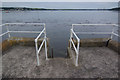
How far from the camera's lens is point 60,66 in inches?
115

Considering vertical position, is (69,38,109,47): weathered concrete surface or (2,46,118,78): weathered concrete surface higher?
(69,38,109,47): weathered concrete surface

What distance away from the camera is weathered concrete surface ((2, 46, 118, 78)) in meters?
2.58

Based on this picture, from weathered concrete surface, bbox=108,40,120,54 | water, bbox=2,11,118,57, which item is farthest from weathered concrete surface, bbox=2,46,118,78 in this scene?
water, bbox=2,11,118,57

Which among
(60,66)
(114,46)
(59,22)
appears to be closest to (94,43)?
(114,46)

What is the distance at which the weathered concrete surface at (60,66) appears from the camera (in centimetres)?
258

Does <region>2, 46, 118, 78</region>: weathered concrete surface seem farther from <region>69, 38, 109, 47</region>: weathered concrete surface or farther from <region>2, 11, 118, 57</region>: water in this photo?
<region>2, 11, 118, 57</region>: water

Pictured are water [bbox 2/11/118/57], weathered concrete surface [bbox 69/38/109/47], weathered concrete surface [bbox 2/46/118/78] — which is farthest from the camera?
water [bbox 2/11/118/57]

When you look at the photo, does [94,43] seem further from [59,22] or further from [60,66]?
[59,22]

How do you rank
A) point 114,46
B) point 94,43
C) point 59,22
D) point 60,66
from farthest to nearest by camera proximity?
1. point 59,22
2. point 94,43
3. point 114,46
4. point 60,66

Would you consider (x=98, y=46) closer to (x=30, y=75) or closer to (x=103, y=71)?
(x=103, y=71)

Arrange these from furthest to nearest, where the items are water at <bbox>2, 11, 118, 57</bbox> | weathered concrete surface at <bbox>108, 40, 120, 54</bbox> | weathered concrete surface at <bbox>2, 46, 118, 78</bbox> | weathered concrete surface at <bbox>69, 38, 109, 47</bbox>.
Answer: water at <bbox>2, 11, 118, 57</bbox> → weathered concrete surface at <bbox>69, 38, 109, 47</bbox> → weathered concrete surface at <bbox>108, 40, 120, 54</bbox> → weathered concrete surface at <bbox>2, 46, 118, 78</bbox>

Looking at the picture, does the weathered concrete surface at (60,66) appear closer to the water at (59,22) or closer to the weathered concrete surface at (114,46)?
the weathered concrete surface at (114,46)

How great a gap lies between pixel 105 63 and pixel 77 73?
48.0 inches

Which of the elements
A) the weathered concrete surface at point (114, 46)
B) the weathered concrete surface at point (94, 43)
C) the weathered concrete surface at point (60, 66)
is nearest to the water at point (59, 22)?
the weathered concrete surface at point (94, 43)
